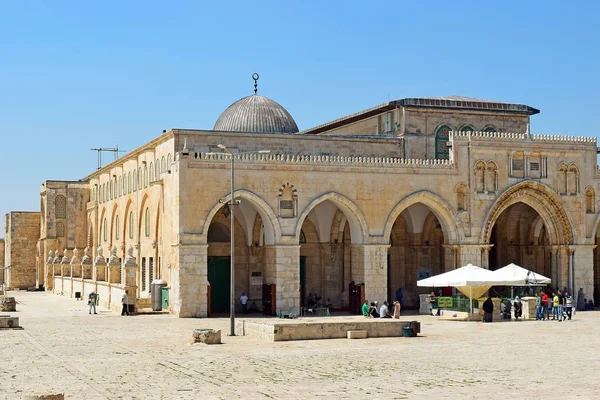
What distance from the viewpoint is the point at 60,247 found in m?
60.0

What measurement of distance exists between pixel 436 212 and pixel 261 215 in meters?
7.65

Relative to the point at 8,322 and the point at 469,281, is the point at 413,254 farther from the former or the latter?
the point at 8,322

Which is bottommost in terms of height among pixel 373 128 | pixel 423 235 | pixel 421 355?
pixel 421 355

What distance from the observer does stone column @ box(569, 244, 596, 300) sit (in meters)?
38.6

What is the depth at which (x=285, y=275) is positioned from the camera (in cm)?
3466

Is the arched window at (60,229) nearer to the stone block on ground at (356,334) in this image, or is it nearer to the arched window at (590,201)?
the arched window at (590,201)

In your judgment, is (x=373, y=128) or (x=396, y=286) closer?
(x=396, y=286)

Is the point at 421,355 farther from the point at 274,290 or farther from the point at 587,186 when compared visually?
the point at 587,186

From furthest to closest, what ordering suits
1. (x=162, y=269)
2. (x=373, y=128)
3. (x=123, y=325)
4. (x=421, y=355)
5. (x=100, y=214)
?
(x=100, y=214) < (x=373, y=128) < (x=162, y=269) < (x=123, y=325) < (x=421, y=355)

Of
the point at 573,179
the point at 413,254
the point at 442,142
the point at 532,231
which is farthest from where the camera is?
the point at 532,231

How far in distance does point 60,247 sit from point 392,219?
31.1 metres

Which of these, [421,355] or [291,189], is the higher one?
[291,189]

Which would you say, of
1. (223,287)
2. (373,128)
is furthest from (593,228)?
(223,287)

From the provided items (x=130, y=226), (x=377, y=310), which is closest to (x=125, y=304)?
(x=377, y=310)
